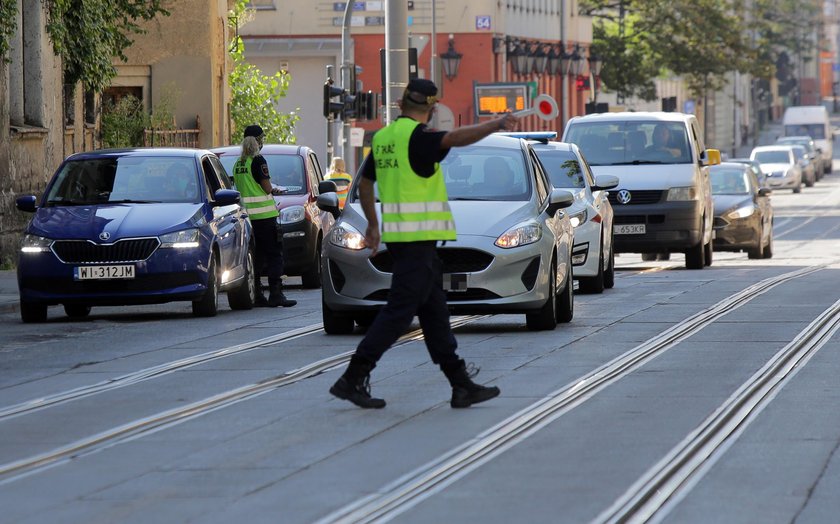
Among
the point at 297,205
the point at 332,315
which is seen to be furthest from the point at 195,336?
the point at 297,205

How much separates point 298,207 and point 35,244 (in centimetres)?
595

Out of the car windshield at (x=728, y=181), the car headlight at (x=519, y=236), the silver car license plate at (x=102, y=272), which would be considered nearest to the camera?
the car headlight at (x=519, y=236)

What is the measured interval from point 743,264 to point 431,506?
22.1 meters

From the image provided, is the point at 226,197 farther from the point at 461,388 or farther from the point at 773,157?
the point at 773,157

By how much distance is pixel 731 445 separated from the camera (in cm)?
901

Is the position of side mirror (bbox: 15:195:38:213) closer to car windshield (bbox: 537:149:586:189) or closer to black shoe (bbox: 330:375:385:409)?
car windshield (bbox: 537:149:586:189)

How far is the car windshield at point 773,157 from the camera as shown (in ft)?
238

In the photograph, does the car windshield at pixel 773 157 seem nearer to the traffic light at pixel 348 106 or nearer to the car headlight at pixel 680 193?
the traffic light at pixel 348 106

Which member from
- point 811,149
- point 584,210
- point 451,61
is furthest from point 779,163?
point 584,210

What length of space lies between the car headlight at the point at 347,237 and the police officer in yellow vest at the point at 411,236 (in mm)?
4405

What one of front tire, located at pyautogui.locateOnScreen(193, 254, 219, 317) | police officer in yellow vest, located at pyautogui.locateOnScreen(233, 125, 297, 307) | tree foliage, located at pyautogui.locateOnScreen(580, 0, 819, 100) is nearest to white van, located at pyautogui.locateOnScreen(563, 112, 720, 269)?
police officer in yellow vest, located at pyautogui.locateOnScreen(233, 125, 297, 307)

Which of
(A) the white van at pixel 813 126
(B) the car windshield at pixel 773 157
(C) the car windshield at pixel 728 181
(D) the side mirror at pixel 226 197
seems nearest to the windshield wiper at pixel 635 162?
(C) the car windshield at pixel 728 181

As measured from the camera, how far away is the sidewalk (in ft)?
63.9

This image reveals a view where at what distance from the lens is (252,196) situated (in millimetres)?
19359
